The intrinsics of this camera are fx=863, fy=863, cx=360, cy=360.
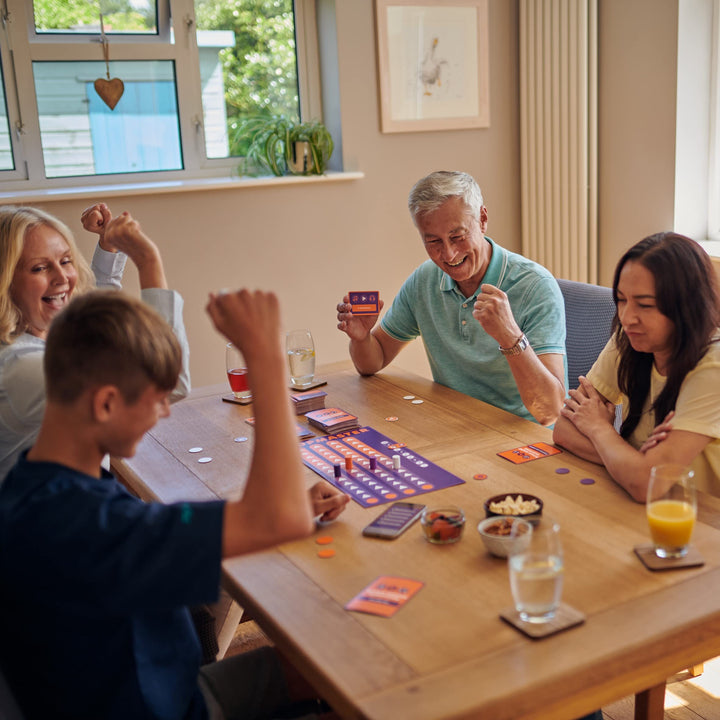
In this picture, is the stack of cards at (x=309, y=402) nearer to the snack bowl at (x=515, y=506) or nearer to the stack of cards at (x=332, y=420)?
the stack of cards at (x=332, y=420)

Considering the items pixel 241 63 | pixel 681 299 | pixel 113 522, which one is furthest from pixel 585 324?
pixel 241 63

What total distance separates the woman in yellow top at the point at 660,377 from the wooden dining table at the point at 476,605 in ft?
0.22

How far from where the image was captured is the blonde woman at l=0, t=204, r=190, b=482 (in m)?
1.67

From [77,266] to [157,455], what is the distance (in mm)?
476

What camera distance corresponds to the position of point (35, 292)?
6.16 feet

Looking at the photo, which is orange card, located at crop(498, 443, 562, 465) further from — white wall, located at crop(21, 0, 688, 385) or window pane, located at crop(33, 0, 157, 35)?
window pane, located at crop(33, 0, 157, 35)

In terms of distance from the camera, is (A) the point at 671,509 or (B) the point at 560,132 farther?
(B) the point at 560,132

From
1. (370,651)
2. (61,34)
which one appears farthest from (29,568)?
(61,34)

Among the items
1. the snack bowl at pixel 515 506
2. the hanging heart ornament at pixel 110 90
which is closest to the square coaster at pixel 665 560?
the snack bowl at pixel 515 506

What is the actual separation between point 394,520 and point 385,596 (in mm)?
261

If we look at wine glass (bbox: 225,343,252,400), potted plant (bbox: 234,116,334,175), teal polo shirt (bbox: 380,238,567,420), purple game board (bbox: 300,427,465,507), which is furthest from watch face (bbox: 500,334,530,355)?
potted plant (bbox: 234,116,334,175)

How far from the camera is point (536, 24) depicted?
4098 millimetres

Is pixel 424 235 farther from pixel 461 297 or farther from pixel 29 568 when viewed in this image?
pixel 29 568

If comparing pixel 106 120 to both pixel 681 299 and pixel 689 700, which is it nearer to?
pixel 681 299
